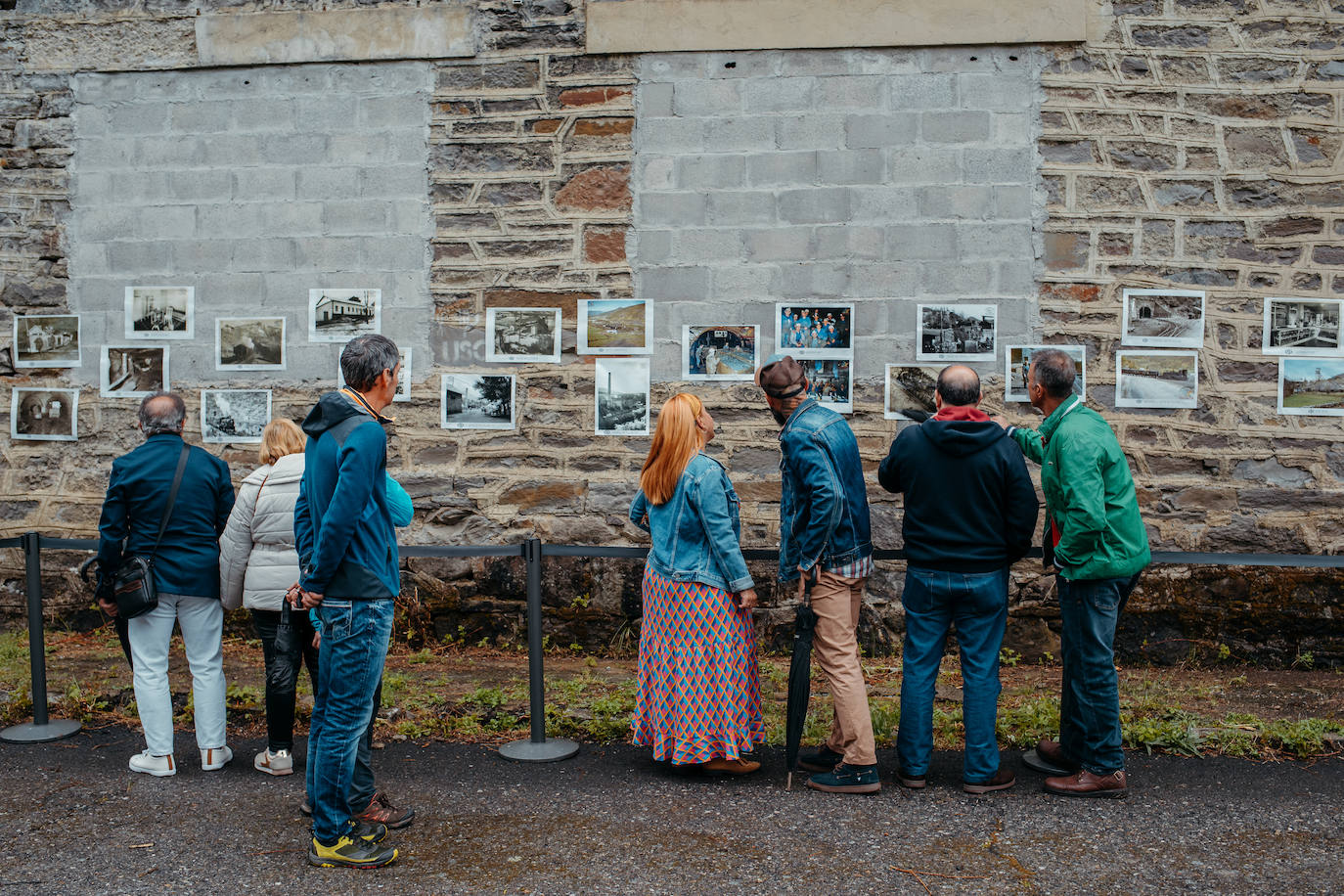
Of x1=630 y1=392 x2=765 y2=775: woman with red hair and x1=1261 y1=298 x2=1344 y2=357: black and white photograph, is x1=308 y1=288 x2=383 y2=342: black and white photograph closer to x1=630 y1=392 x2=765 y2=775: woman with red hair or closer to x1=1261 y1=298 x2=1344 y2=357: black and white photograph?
x1=630 y1=392 x2=765 y2=775: woman with red hair

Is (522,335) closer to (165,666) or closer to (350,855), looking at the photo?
(165,666)

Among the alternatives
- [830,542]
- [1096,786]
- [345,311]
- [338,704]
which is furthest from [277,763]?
[1096,786]

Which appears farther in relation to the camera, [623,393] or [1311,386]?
[623,393]

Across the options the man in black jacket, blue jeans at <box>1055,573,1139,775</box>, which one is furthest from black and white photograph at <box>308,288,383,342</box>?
blue jeans at <box>1055,573,1139,775</box>

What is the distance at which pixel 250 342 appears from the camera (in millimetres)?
7004

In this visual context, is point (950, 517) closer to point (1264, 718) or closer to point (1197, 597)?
point (1264, 718)

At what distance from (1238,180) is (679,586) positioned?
4.45 m

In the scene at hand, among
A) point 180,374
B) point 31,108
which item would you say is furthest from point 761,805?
point 31,108

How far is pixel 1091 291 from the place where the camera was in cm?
644

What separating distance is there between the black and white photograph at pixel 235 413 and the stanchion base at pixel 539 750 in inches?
128

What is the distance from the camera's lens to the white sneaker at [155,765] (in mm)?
4660

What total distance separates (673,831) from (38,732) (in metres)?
3.40

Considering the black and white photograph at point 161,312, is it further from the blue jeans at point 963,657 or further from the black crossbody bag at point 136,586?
the blue jeans at point 963,657

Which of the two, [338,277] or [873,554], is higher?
[338,277]
